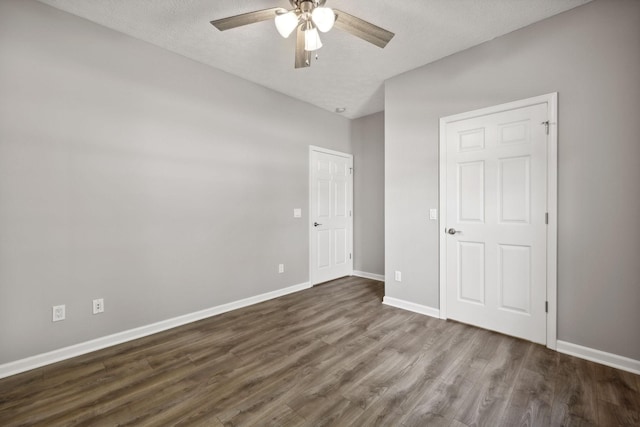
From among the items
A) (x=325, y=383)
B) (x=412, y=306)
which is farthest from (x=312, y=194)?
(x=325, y=383)

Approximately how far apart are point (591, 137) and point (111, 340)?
434 centimetres

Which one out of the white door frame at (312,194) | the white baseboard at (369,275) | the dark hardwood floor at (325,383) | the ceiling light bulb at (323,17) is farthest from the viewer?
the white baseboard at (369,275)

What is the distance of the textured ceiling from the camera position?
2.16 metres

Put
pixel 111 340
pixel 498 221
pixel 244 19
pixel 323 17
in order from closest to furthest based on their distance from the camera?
pixel 323 17 < pixel 244 19 < pixel 111 340 < pixel 498 221

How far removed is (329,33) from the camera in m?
2.50

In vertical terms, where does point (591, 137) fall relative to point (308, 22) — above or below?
below

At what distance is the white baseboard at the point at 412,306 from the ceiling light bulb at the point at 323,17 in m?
2.86

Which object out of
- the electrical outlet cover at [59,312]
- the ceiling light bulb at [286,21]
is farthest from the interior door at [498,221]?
the electrical outlet cover at [59,312]

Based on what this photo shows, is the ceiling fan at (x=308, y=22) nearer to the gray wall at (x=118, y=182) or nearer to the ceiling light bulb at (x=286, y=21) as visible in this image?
the ceiling light bulb at (x=286, y=21)

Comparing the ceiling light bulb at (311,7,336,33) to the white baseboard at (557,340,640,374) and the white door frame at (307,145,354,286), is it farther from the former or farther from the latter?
the white baseboard at (557,340,640,374)

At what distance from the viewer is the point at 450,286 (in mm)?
2932

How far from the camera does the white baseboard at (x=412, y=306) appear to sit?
9.96 ft

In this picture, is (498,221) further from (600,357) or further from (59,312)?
(59,312)

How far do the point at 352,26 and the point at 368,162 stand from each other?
2972 millimetres
